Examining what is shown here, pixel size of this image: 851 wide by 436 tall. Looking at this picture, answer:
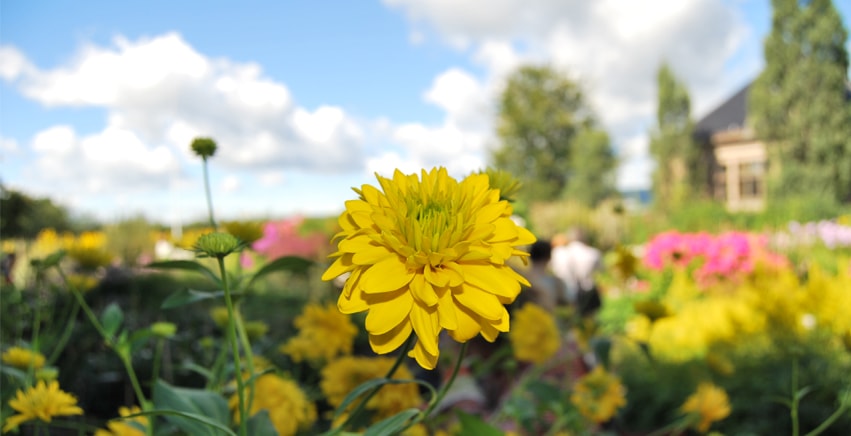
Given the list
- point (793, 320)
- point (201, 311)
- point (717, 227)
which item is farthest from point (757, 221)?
point (201, 311)

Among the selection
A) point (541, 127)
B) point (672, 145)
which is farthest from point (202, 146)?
point (541, 127)

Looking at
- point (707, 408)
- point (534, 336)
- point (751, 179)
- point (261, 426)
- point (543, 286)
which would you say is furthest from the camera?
point (751, 179)

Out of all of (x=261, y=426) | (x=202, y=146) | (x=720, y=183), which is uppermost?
(x=720, y=183)

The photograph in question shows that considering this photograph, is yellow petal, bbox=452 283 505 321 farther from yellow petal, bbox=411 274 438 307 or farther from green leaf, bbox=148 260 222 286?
green leaf, bbox=148 260 222 286

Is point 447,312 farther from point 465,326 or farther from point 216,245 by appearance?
point 216,245

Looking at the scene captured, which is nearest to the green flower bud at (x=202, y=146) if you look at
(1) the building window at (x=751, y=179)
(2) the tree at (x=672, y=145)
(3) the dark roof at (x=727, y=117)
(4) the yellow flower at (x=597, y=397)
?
(4) the yellow flower at (x=597, y=397)

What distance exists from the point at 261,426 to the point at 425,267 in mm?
237

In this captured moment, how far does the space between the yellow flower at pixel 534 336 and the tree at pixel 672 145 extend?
17.5 metres

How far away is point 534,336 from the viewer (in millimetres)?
1117

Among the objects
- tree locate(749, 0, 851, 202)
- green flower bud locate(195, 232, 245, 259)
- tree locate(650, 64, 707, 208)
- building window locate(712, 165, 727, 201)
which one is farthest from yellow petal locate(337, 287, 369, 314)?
building window locate(712, 165, 727, 201)

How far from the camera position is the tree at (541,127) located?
84.1 ft

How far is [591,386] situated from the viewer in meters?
1.16

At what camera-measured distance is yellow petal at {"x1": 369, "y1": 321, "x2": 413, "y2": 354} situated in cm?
44

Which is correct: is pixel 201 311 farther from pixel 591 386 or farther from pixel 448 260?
pixel 448 260
